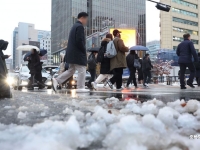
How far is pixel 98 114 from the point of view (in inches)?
80.3

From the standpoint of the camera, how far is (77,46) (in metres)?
6.29

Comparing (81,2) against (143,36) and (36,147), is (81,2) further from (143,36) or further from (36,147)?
(36,147)

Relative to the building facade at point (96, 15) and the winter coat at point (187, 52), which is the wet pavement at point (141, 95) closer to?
the winter coat at point (187, 52)

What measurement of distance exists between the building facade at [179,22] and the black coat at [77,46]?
2653 inches

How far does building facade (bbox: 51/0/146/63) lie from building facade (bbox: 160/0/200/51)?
65.1ft

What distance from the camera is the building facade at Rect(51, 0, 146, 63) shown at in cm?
9447

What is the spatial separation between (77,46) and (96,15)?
303 feet

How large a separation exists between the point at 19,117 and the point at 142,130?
1.16 m

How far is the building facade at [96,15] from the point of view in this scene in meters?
94.5

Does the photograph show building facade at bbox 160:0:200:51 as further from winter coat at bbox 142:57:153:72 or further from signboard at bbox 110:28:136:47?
winter coat at bbox 142:57:153:72

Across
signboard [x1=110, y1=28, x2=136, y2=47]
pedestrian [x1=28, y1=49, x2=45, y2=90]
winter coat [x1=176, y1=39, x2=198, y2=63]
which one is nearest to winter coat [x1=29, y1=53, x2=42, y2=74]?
pedestrian [x1=28, y1=49, x2=45, y2=90]

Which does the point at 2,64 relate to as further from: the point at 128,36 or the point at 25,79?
the point at 128,36

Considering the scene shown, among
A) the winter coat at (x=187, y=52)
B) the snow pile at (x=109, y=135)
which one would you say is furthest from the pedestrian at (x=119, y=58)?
the snow pile at (x=109, y=135)

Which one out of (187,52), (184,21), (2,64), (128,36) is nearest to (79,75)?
(2,64)
